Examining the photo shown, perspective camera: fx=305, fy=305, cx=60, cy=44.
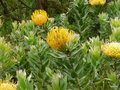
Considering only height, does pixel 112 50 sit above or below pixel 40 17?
below

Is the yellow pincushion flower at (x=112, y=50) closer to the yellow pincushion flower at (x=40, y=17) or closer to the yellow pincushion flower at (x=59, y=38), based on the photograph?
the yellow pincushion flower at (x=59, y=38)

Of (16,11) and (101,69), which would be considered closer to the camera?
(101,69)

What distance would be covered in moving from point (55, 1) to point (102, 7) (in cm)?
138

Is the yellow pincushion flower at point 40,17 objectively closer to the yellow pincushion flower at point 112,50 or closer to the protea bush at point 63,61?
the protea bush at point 63,61

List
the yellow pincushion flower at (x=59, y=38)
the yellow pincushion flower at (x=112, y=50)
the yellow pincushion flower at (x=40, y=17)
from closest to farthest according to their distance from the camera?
the yellow pincushion flower at (x=59, y=38) < the yellow pincushion flower at (x=112, y=50) < the yellow pincushion flower at (x=40, y=17)

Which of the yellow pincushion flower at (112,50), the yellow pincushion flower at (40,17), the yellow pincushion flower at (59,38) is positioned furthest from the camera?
the yellow pincushion flower at (40,17)

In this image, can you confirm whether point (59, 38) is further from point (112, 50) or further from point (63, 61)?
point (112, 50)

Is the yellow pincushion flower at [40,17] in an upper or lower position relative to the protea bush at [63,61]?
upper

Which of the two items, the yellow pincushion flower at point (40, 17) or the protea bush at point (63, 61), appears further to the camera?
the yellow pincushion flower at point (40, 17)

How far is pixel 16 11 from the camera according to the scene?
5.29 m


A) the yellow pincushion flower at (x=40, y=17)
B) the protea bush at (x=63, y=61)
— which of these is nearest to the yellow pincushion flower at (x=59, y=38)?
the protea bush at (x=63, y=61)

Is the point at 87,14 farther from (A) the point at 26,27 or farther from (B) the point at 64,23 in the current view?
(A) the point at 26,27

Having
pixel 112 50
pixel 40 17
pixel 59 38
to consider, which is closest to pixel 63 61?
pixel 59 38

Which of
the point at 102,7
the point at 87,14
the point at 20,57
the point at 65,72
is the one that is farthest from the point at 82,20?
the point at 65,72
